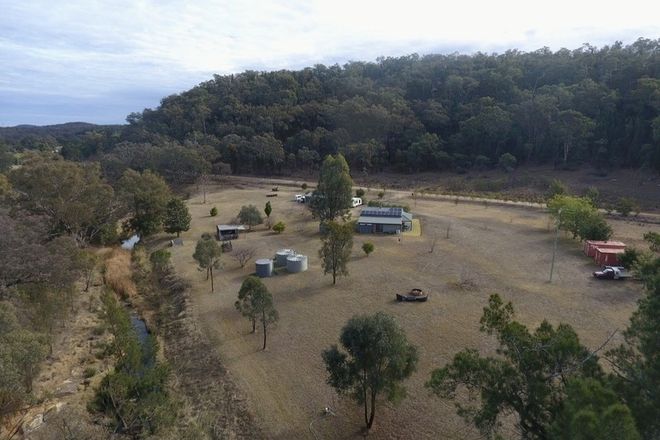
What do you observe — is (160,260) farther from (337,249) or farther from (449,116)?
(449,116)

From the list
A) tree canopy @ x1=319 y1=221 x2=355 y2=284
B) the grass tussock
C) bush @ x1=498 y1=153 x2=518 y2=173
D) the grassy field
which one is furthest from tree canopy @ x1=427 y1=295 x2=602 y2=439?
bush @ x1=498 y1=153 x2=518 y2=173

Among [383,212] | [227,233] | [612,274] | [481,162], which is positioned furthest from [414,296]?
[481,162]

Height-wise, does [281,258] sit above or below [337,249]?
below

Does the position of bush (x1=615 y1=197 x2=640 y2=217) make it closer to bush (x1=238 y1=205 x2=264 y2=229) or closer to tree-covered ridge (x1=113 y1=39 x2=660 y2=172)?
tree-covered ridge (x1=113 y1=39 x2=660 y2=172)

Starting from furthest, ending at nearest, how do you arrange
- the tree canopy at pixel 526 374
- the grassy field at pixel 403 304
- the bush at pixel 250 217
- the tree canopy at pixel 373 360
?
the bush at pixel 250 217 < the grassy field at pixel 403 304 < the tree canopy at pixel 373 360 < the tree canopy at pixel 526 374

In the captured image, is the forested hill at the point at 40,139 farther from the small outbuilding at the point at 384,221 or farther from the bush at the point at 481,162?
the bush at the point at 481,162

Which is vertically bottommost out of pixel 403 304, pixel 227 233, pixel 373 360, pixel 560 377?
pixel 403 304

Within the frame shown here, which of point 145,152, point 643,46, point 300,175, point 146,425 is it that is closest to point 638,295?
point 146,425

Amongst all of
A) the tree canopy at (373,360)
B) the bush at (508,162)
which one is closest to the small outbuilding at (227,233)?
the tree canopy at (373,360)
